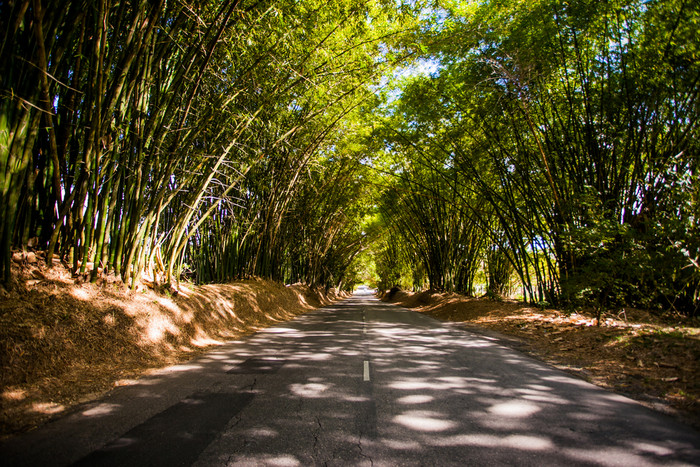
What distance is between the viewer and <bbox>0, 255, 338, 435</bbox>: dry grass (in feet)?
8.07

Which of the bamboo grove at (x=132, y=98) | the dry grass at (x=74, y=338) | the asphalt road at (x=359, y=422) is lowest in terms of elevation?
the asphalt road at (x=359, y=422)

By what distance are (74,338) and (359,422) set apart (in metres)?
2.89

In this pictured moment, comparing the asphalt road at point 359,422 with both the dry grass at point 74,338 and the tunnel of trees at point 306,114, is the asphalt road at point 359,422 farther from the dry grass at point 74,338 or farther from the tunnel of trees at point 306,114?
the tunnel of trees at point 306,114

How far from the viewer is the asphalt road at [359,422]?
1.83 meters

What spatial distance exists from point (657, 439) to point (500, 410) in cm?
89

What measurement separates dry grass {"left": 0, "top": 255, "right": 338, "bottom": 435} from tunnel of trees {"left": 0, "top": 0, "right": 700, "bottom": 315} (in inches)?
12.7

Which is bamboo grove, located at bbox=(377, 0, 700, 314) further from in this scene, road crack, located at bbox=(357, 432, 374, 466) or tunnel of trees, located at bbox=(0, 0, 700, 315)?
road crack, located at bbox=(357, 432, 374, 466)

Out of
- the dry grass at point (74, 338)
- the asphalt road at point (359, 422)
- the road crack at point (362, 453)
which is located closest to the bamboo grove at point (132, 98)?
the dry grass at point (74, 338)

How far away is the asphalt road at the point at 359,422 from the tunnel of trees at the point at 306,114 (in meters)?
1.99

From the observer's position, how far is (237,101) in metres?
6.25

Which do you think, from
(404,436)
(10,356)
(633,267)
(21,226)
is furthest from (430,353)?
(21,226)

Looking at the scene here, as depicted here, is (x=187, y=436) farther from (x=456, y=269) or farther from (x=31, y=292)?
(x=456, y=269)

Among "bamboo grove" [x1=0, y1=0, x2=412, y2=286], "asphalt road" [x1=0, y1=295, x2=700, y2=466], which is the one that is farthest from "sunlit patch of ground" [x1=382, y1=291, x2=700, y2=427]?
"bamboo grove" [x1=0, y1=0, x2=412, y2=286]

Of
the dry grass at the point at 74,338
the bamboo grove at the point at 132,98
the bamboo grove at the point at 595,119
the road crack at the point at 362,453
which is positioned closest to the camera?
the road crack at the point at 362,453
